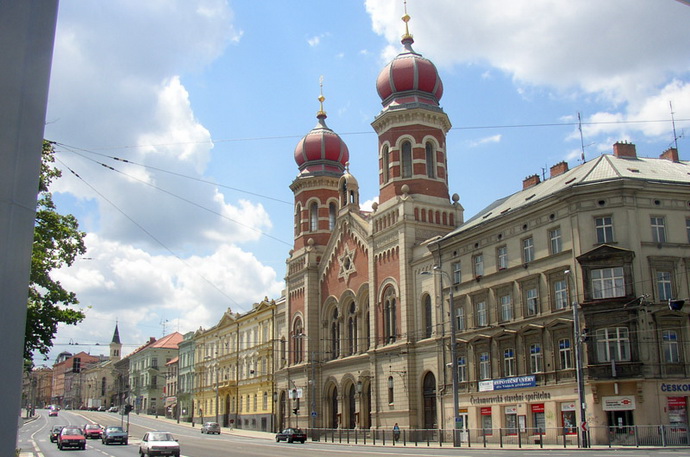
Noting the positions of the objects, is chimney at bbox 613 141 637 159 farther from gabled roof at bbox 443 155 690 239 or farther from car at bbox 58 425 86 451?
car at bbox 58 425 86 451

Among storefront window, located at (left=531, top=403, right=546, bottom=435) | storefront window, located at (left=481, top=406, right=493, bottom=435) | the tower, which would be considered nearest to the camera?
storefront window, located at (left=531, top=403, right=546, bottom=435)

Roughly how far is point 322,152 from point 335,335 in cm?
1904

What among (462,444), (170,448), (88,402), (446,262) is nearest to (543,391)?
(462,444)

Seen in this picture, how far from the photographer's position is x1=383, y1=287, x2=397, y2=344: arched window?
5328cm

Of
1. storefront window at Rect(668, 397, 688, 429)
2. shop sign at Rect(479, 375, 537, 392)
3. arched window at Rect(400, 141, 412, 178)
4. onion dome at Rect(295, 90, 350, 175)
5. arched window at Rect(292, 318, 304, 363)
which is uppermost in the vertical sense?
onion dome at Rect(295, 90, 350, 175)

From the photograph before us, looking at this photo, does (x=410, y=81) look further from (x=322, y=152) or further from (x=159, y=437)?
(x=159, y=437)

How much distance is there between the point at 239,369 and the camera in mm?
84312

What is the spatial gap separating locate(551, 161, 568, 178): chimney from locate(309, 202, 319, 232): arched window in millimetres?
28447

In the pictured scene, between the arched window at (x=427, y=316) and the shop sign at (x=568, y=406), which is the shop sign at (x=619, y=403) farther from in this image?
the arched window at (x=427, y=316)

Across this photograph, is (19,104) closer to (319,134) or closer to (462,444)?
(462,444)

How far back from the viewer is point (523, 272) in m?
41.4

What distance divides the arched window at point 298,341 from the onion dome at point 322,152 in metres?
15.3

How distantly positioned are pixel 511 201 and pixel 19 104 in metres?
45.6

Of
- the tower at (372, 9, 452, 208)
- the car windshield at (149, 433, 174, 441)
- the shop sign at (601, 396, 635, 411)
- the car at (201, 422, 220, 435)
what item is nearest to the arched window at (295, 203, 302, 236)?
the tower at (372, 9, 452, 208)
